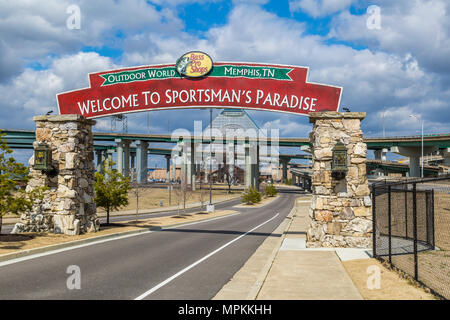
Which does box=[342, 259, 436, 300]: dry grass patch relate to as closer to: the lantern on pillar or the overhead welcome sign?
the overhead welcome sign

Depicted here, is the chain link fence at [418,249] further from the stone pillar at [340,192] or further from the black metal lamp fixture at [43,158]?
the black metal lamp fixture at [43,158]

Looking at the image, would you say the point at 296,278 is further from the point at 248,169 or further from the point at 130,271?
the point at 248,169

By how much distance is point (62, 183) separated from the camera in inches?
670

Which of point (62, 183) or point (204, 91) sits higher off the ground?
point (204, 91)

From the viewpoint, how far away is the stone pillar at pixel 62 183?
1684 cm

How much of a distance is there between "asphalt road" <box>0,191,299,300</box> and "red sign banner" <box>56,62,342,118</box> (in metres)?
6.26

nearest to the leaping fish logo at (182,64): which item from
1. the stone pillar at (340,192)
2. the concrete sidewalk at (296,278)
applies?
the stone pillar at (340,192)

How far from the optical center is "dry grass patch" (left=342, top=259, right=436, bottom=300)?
7938 mm

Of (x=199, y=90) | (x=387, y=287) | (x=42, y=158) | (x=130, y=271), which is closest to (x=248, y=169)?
(x=199, y=90)

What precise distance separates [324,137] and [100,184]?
13.4 m

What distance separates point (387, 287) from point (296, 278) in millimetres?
2130
